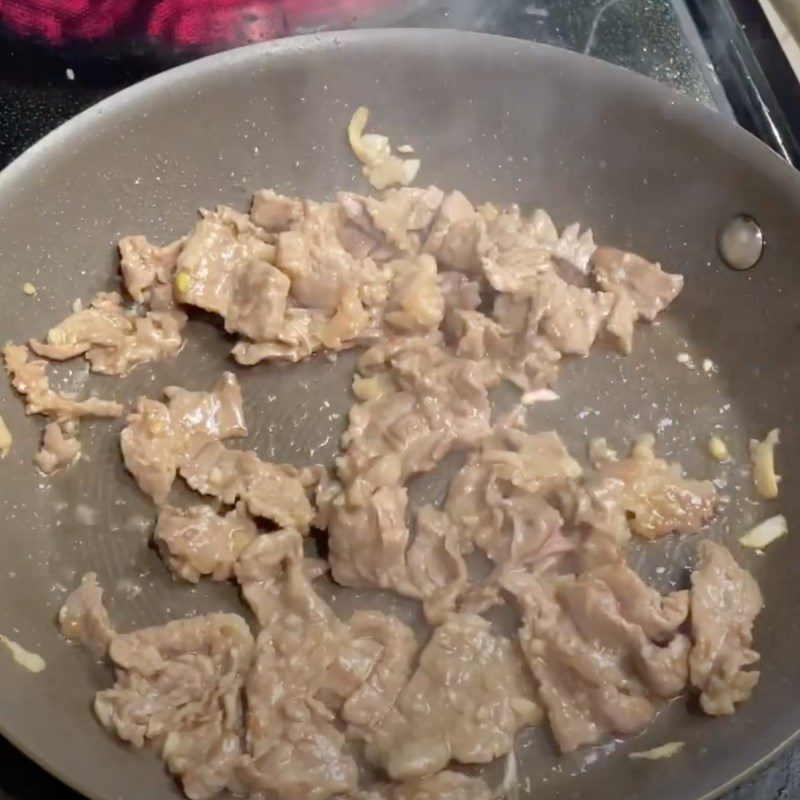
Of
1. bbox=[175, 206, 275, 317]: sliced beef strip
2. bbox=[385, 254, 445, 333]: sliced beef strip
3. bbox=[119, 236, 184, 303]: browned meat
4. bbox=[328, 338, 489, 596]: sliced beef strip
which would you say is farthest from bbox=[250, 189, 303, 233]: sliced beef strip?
bbox=[328, 338, 489, 596]: sliced beef strip

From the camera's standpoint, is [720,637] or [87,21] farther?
[87,21]

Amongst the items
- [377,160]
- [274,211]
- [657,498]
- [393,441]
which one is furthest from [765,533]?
[274,211]

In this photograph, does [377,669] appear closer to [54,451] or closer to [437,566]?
[437,566]

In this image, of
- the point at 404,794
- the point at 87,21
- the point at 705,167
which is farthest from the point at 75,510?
the point at 705,167

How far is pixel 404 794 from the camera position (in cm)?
206

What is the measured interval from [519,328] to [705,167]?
2.42ft

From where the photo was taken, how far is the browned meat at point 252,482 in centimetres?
246

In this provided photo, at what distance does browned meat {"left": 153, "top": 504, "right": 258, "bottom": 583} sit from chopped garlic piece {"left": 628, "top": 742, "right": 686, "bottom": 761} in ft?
3.78

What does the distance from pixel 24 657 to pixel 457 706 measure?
1.08 m

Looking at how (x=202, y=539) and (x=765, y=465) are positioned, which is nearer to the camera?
(x=202, y=539)

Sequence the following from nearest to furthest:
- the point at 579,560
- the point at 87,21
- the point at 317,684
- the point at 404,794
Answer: the point at 404,794 → the point at 317,684 → the point at 579,560 → the point at 87,21

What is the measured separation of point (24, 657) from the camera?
2.22 m

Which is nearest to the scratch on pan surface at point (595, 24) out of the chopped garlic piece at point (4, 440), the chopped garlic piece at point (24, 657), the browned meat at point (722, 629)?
the browned meat at point (722, 629)

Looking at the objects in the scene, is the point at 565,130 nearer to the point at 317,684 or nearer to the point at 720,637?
the point at 720,637
